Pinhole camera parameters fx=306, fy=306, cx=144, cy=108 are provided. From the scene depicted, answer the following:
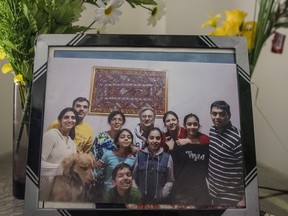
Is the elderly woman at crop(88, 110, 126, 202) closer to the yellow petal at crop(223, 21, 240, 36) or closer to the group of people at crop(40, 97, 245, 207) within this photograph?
the group of people at crop(40, 97, 245, 207)

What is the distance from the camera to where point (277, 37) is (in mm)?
1071

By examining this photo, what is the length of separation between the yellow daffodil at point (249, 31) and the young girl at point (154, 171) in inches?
18.3

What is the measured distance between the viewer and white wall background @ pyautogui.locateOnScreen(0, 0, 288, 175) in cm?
104

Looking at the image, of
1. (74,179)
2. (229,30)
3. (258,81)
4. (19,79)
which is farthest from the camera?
(258,81)

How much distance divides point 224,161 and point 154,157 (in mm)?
109

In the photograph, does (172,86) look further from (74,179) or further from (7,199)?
(7,199)

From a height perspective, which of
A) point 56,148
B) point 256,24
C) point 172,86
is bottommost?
point 56,148

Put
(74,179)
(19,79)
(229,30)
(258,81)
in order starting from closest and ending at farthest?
1. (74,179)
2. (19,79)
3. (229,30)
4. (258,81)

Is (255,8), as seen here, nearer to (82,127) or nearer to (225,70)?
(225,70)

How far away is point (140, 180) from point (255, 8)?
0.89 m

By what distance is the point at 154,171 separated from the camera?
469 millimetres

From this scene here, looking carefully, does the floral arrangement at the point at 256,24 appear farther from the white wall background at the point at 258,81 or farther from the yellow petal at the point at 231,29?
the white wall background at the point at 258,81

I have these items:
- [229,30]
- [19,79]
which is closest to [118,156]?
[19,79]

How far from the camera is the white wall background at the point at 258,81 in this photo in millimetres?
1035
